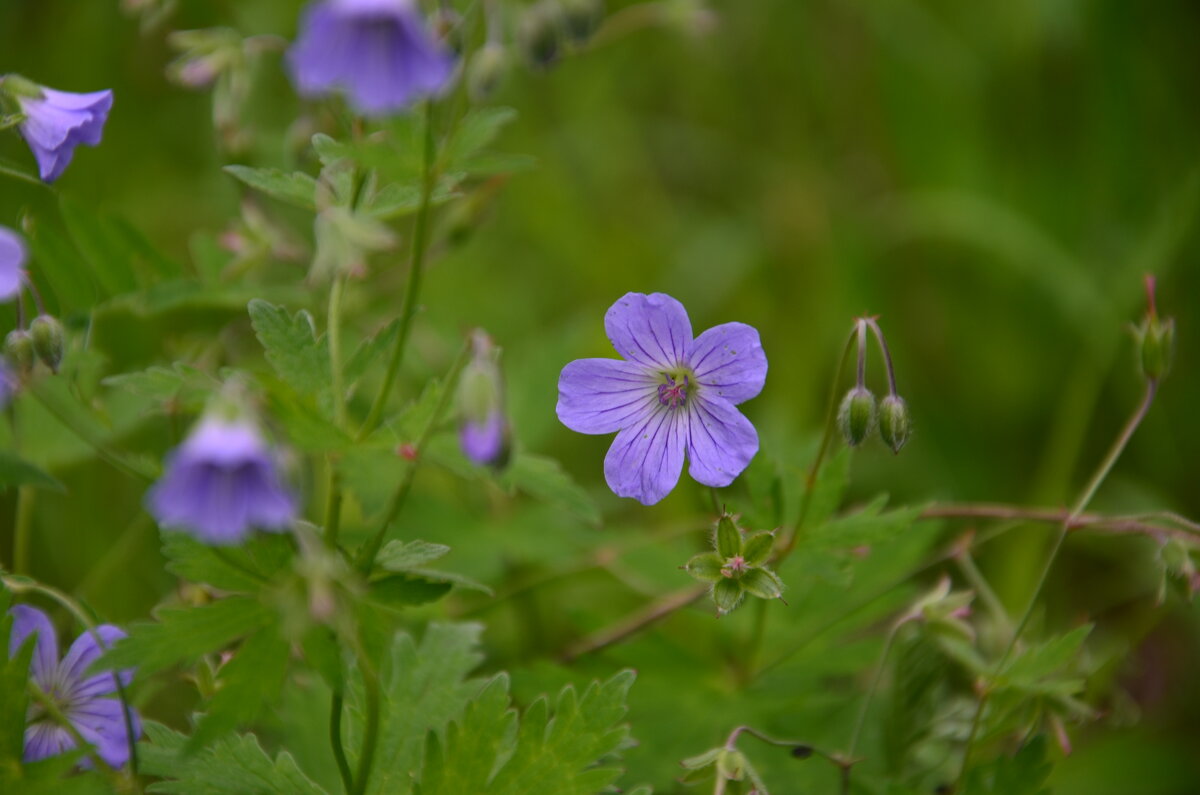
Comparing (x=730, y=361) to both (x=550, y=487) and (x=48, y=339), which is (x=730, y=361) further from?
Answer: (x=48, y=339)

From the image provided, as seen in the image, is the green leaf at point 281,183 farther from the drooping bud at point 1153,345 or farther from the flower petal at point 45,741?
the drooping bud at point 1153,345

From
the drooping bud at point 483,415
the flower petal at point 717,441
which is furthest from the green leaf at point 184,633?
the flower petal at point 717,441

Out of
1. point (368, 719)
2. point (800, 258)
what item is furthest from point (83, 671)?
point (800, 258)

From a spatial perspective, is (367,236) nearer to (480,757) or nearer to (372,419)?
(372,419)

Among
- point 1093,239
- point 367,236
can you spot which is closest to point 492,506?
point 367,236

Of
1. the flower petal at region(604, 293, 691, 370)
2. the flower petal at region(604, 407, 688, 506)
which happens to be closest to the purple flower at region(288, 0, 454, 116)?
the flower petal at region(604, 293, 691, 370)

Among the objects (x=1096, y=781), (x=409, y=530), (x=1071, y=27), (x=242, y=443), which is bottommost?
(x=242, y=443)

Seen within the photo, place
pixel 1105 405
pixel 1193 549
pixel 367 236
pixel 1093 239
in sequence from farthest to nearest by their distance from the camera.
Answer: pixel 1093 239, pixel 1105 405, pixel 1193 549, pixel 367 236
